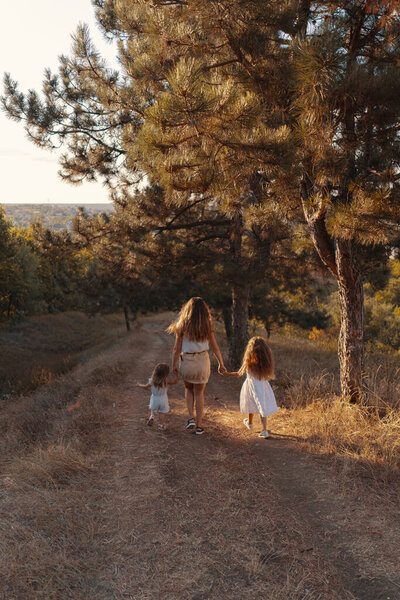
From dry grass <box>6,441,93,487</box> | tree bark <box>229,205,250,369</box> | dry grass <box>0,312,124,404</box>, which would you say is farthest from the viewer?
dry grass <box>0,312,124,404</box>

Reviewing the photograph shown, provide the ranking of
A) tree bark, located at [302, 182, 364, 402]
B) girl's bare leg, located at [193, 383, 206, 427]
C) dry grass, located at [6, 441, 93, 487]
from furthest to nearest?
tree bark, located at [302, 182, 364, 402] < girl's bare leg, located at [193, 383, 206, 427] < dry grass, located at [6, 441, 93, 487]

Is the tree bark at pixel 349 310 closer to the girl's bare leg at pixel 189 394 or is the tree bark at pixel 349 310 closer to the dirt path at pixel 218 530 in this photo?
the dirt path at pixel 218 530

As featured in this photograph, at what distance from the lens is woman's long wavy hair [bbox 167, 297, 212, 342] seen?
552 cm

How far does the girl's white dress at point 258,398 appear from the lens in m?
5.82

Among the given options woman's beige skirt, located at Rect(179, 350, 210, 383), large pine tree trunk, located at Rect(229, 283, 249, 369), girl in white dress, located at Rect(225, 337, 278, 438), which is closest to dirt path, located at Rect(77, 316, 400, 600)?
girl in white dress, located at Rect(225, 337, 278, 438)

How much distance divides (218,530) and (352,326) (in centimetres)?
379

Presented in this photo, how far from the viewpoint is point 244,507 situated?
3941 millimetres

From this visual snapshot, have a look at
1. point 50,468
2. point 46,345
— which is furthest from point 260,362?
point 46,345

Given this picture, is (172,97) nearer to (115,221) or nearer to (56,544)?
(56,544)

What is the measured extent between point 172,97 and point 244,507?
4086 millimetres

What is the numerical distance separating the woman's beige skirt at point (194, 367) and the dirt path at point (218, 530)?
3.03 feet

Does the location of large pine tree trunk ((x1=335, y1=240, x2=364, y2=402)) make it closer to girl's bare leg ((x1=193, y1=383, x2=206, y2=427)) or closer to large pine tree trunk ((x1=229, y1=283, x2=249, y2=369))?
girl's bare leg ((x1=193, y1=383, x2=206, y2=427))

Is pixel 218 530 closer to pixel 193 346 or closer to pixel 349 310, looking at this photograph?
pixel 193 346

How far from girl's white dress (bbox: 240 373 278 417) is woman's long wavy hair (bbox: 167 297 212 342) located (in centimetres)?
105
